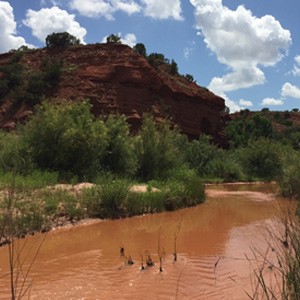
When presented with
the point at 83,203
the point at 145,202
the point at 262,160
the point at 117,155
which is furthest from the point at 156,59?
the point at 83,203

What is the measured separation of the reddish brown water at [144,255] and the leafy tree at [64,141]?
6349 mm

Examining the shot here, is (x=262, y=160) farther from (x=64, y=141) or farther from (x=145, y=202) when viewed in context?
(x=145, y=202)

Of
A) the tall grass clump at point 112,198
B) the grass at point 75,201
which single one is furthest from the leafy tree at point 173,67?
the tall grass clump at point 112,198

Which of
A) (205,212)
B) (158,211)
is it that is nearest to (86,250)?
(158,211)

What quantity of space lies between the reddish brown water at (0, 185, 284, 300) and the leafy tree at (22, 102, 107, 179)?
20.8ft

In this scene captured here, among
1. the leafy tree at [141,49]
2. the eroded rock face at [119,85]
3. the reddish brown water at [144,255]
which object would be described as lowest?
the reddish brown water at [144,255]

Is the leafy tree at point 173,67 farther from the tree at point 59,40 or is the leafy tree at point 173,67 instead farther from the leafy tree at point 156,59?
the tree at point 59,40

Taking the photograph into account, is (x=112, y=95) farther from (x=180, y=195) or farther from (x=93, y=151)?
(x=180, y=195)

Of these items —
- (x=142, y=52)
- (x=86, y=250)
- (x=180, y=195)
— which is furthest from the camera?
(x=142, y=52)

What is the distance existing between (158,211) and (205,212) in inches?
84.5

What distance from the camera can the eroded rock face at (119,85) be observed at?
48.7 m

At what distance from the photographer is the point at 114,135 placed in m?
25.5

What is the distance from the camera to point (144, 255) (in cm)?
1042

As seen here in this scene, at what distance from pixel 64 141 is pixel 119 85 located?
29852 mm
